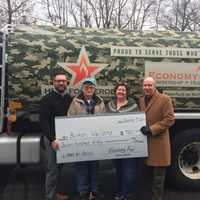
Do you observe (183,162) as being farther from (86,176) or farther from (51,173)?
(51,173)

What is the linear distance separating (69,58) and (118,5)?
2435 cm

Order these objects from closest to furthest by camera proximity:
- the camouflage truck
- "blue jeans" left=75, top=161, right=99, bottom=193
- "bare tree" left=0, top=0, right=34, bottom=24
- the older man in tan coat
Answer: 1. the older man in tan coat
2. "blue jeans" left=75, top=161, right=99, bottom=193
3. the camouflage truck
4. "bare tree" left=0, top=0, right=34, bottom=24

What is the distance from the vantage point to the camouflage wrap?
5946 millimetres

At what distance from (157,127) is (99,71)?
154 centimetres

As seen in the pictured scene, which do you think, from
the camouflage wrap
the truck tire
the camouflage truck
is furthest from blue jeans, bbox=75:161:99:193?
the truck tire

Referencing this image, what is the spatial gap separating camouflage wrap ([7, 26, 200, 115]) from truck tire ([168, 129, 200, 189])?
0.51m

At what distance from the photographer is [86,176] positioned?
528cm

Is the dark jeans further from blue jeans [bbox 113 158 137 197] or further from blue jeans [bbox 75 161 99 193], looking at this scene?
blue jeans [bbox 113 158 137 197]

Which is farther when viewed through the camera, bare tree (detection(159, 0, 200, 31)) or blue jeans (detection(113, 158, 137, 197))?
bare tree (detection(159, 0, 200, 31))

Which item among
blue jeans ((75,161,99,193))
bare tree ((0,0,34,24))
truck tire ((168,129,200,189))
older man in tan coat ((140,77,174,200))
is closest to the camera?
older man in tan coat ((140,77,174,200))

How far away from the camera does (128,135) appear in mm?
5199

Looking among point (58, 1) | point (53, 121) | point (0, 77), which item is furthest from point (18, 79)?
point (58, 1)

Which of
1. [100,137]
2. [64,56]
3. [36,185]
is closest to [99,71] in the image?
[64,56]

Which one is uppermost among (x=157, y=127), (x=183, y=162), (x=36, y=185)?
(x=157, y=127)
